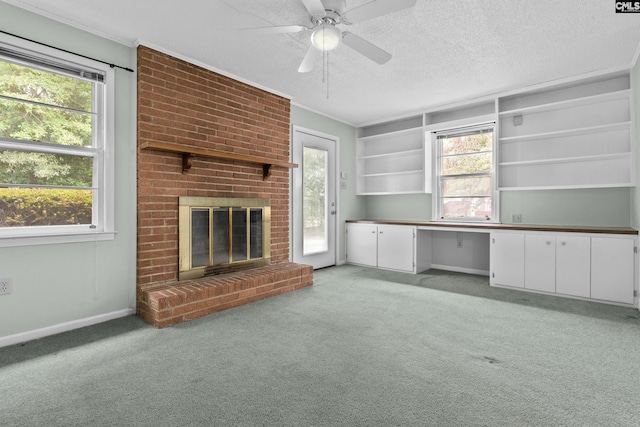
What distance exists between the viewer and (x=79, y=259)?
2662 millimetres

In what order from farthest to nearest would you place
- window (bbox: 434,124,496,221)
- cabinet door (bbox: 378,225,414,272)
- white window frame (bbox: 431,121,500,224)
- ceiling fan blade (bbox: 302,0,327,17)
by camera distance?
cabinet door (bbox: 378,225,414,272) → window (bbox: 434,124,496,221) → white window frame (bbox: 431,121,500,224) → ceiling fan blade (bbox: 302,0,327,17)

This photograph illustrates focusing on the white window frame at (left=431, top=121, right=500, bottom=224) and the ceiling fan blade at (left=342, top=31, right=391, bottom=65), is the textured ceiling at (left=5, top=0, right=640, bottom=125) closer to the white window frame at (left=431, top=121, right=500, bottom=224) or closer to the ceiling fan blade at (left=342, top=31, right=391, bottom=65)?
the ceiling fan blade at (left=342, top=31, right=391, bottom=65)

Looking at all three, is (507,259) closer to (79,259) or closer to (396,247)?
(396,247)

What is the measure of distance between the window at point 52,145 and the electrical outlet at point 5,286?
270 mm

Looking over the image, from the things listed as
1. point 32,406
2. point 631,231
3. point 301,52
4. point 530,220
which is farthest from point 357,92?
point 32,406

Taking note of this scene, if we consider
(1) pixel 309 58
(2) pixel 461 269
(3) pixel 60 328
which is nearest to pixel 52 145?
(3) pixel 60 328

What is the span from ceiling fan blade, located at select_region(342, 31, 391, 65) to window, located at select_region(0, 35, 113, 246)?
2141 millimetres

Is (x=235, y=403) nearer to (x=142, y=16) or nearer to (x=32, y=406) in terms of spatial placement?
(x=32, y=406)

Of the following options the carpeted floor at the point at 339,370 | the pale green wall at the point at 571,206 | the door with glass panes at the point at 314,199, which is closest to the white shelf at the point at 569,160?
the pale green wall at the point at 571,206

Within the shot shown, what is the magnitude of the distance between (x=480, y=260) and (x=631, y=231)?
71.2 inches

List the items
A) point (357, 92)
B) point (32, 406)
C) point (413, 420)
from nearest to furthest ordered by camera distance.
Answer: point (413, 420) < point (32, 406) < point (357, 92)

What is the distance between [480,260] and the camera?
4777mm

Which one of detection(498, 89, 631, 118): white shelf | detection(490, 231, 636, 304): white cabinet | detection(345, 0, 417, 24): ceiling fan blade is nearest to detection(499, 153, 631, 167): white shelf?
detection(498, 89, 631, 118): white shelf

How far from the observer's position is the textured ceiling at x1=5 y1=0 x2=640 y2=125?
7.99 ft
